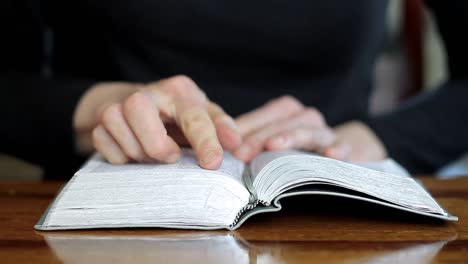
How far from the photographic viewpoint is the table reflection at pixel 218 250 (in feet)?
A: 1.61

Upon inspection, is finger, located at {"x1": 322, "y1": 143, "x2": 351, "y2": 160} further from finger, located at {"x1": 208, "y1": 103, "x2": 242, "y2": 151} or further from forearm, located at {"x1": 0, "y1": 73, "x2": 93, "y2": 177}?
forearm, located at {"x1": 0, "y1": 73, "x2": 93, "y2": 177}

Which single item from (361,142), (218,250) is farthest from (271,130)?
(218,250)

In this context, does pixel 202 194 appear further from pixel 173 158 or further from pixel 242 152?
pixel 242 152

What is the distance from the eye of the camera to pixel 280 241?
0.54 metres

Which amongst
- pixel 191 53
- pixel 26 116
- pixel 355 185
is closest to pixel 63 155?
pixel 26 116

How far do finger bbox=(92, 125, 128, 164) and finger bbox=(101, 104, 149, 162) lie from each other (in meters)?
0.01

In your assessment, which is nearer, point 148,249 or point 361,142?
point 148,249

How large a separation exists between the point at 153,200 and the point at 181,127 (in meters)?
0.14

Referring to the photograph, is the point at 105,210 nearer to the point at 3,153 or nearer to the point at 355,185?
the point at 355,185

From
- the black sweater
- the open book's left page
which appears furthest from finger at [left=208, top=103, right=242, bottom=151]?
the black sweater

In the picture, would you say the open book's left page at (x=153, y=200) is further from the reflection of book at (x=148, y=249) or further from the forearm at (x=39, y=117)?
the forearm at (x=39, y=117)

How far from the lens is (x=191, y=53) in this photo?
46.0 inches

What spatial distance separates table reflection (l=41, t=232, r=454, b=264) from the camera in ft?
1.61

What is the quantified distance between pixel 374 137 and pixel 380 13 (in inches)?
11.2
